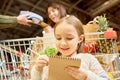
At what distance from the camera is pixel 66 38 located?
1260 mm

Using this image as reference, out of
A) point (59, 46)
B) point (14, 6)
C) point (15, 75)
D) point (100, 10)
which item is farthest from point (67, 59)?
point (14, 6)

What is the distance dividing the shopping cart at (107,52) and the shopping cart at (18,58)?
1.12 ft

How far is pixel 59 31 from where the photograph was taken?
4.15ft

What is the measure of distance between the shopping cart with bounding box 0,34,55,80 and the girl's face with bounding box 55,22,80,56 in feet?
2.45

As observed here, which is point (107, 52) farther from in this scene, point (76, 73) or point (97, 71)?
point (76, 73)

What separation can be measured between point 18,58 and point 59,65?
3.82ft

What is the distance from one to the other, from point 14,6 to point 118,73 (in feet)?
17.0

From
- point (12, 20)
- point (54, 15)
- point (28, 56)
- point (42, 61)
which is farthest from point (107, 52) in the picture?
point (42, 61)

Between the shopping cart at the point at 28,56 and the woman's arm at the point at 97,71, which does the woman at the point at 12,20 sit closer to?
the shopping cart at the point at 28,56

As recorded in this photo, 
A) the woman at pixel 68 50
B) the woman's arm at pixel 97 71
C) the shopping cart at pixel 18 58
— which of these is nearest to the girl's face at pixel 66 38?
the woman at pixel 68 50

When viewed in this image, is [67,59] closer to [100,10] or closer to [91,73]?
[91,73]

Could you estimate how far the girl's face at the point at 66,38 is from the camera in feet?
4.12

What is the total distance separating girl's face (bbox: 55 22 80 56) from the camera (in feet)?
4.12

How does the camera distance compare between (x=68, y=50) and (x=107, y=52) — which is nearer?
(x=68, y=50)
